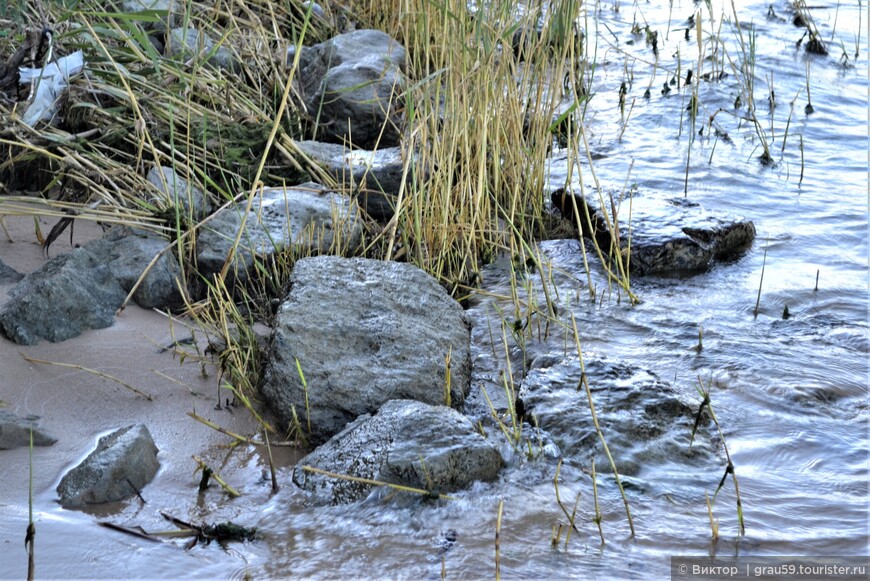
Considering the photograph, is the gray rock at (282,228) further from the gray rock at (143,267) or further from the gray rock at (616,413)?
the gray rock at (616,413)

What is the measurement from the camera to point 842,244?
4.29 metres

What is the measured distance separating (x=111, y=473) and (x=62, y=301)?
955 mm

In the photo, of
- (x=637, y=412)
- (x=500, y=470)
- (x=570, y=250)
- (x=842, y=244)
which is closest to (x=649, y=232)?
(x=570, y=250)

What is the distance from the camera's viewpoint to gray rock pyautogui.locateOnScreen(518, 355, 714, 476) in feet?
9.05

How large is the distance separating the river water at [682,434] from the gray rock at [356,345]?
0.23m

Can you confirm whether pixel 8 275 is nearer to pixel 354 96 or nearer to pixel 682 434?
pixel 354 96

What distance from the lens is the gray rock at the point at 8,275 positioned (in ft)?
11.1

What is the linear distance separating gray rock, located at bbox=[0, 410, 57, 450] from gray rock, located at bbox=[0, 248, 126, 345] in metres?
0.46

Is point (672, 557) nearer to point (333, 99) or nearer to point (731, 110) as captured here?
point (333, 99)

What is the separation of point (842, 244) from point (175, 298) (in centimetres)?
299

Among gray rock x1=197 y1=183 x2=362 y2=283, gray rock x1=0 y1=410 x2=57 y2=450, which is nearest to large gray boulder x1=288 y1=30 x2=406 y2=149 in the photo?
gray rock x1=197 y1=183 x2=362 y2=283

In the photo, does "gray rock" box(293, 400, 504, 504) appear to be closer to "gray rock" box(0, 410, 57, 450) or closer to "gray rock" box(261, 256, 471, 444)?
"gray rock" box(261, 256, 471, 444)

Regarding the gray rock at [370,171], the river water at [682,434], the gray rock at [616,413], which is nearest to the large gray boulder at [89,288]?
the river water at [682,434]

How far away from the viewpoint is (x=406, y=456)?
8.20ft
